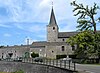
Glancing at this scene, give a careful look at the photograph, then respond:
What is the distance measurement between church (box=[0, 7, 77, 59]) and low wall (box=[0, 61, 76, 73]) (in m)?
32.2

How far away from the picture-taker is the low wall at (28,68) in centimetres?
3039

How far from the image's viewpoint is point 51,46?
3460 inches

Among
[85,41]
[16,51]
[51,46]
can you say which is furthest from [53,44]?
[85,41]

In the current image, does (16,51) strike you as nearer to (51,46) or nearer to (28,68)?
(51,46)

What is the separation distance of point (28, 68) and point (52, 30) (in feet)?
177

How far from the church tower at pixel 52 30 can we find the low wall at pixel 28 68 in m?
40.7

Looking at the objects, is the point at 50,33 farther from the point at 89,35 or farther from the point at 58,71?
the point at 58,71

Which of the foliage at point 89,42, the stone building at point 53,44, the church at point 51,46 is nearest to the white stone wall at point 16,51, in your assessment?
the church at point 51,46

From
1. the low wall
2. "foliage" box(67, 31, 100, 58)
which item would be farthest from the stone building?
the low wall

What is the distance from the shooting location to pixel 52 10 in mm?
100188

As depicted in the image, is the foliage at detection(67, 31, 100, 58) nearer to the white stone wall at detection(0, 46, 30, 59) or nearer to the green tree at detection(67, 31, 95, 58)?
the green tree at detection(67, 31, 95, 58)

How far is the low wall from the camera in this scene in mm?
30386

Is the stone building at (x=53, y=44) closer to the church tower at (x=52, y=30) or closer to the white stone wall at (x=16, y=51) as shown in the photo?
the church tower at (x=52, y=30)

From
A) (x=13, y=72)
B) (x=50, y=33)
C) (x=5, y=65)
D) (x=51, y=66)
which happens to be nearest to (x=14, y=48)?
(x=50, y=33)
